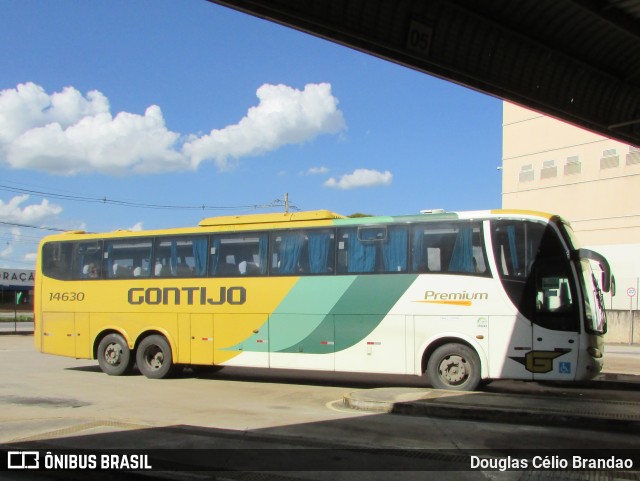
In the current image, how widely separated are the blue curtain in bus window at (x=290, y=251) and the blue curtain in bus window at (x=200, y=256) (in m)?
1.98

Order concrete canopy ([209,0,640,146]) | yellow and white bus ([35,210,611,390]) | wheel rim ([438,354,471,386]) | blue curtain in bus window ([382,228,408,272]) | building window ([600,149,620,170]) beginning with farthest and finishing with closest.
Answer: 1. building window ([600,149,620,170])
2. blue curtain in bus window ([382,228,408,272])
3. wheel rim ([438,354,471,386])
4. yellow and white bus ([35,210,611,390])
5. concrete canopy ([209,0,640,146])

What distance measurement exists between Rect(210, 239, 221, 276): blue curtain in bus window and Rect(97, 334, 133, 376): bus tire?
10.2 feet

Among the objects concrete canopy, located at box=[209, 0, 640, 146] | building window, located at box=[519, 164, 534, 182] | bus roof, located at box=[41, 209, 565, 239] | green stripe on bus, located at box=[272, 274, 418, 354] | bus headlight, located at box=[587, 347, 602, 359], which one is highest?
building window, located at box=[519, 164, 534, 182]

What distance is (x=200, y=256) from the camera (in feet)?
45.6

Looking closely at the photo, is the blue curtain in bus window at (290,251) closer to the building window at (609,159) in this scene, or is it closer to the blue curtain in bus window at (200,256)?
the blue curtain in bus window at (200,256)

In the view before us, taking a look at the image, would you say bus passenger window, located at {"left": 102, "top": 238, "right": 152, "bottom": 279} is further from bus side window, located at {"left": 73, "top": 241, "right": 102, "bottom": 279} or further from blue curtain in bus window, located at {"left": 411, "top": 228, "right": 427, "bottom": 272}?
blue curtain in bus window, located at {"left": 411, "top": 228, "right": 427, "bottom": 272}

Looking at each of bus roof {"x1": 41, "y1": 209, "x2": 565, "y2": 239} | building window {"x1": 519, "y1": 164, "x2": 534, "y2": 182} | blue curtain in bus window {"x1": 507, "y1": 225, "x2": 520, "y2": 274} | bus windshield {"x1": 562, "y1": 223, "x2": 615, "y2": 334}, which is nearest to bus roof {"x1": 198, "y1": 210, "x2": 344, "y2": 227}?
bus roof {"x1": 41, "y1": 209, "x2": 565, "y2": 239}

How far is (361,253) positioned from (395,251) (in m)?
0.72

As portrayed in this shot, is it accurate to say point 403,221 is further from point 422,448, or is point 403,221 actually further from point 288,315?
point 422,448

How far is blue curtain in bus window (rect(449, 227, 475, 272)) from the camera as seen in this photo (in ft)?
37.3

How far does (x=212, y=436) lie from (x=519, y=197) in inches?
1365

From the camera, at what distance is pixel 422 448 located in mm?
7070

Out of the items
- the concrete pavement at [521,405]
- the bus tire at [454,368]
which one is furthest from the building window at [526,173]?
the bus tire at [454,368]

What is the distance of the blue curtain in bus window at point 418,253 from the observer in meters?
11.8
